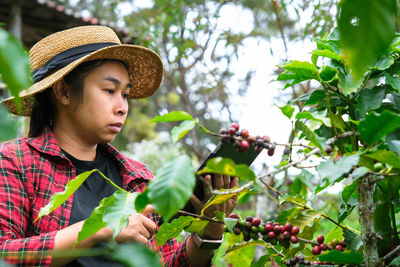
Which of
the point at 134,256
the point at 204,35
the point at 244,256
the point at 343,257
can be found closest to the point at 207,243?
the point at 244,256

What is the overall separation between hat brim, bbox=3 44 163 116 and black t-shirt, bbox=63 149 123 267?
0.31 m

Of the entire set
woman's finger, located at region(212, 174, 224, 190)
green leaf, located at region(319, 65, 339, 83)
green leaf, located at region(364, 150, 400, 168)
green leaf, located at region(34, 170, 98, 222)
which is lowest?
woman's finger, located at region(212, 174, 224, 190)

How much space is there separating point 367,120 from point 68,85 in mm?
1327

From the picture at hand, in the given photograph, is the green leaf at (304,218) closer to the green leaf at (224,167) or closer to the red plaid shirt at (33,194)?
the green leaf at (224,167)

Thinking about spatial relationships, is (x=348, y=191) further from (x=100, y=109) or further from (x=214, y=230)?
(x=100, y=109)

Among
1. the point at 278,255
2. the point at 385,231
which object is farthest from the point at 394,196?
the point at 278,255

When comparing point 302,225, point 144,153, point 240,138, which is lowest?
point 144,153

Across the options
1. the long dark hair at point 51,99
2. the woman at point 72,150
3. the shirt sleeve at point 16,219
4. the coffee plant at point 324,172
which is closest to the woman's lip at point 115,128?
the woman at point 72,150

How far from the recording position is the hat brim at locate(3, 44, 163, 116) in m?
1.73

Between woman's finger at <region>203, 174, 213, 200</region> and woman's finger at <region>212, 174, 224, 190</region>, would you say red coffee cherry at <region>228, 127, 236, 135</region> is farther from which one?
woman's finger at <region>212, 174, 224, 190</region>

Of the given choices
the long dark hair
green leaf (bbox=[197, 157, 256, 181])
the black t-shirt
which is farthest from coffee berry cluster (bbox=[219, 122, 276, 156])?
the long dark hair

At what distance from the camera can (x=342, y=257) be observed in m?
0.93

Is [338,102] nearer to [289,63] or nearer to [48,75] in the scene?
[289,63]

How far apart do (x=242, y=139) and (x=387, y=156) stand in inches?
10.7
